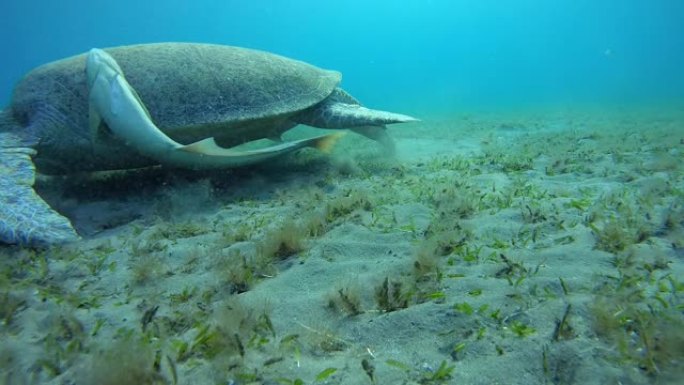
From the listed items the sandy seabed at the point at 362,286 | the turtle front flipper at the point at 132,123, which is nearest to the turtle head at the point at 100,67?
the turtle front flipper at the point at 132,123

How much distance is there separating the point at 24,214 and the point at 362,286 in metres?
3.41

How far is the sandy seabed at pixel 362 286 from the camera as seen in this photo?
1.87m

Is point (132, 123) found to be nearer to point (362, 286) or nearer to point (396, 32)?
point (362, 286)

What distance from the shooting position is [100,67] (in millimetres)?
4723

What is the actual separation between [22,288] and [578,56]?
591 ft

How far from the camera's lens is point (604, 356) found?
5.88ft

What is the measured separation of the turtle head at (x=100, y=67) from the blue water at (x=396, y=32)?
57.1 meters

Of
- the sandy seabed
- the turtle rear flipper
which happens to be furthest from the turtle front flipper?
the turtle rear flipper

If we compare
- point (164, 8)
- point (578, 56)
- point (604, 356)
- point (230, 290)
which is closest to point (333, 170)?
point (230, 290)

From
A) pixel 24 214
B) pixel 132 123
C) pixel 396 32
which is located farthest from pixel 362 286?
pixel 396 32

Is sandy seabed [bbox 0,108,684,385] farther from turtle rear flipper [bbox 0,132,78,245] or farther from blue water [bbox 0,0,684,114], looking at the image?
blue water [bbox 0,0,684,114]

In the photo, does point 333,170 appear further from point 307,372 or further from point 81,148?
point 307,372

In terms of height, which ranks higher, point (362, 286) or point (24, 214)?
point (24, 214)

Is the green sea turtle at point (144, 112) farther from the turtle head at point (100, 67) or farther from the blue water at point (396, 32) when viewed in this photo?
the blue water at point (396, 32)
